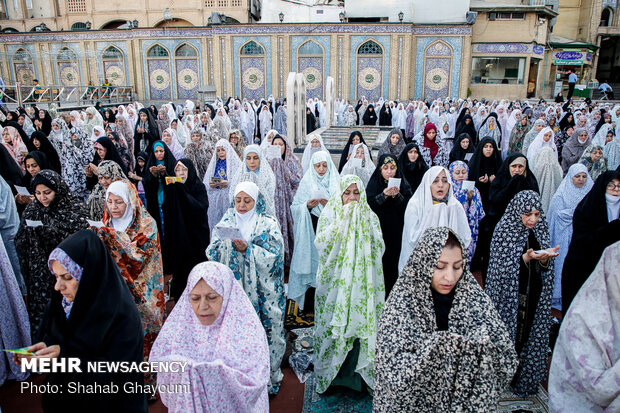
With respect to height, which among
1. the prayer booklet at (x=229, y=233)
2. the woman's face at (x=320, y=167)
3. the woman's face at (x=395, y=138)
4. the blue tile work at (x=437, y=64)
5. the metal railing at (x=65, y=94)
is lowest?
the prayer booklet at (x=229, y=233)

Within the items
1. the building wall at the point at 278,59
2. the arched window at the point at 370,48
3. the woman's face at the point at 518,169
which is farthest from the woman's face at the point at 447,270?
the arched window at the point at 370,48

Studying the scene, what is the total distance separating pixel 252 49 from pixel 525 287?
19346mm

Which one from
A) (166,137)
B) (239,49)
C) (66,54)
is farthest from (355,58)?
(166,137)

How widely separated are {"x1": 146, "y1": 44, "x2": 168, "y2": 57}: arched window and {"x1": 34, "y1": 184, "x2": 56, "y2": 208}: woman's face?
64.8 feet

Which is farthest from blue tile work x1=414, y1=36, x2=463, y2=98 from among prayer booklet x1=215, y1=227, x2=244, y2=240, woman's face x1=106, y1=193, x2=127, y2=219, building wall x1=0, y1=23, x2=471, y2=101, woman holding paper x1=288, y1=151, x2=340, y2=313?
prayer booklet x1=215, y1=227, x2=244, y2=240

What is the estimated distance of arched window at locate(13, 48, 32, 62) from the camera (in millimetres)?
22203

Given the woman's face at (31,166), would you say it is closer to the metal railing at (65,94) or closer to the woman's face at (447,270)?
the woman's face at (447,270)

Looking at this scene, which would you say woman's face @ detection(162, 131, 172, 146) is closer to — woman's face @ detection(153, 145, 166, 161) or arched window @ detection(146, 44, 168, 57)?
woman's face @ detection(153, 145, 166, 161)

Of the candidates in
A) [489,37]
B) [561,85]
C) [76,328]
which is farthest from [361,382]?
[561,85]

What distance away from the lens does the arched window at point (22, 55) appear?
874 inches

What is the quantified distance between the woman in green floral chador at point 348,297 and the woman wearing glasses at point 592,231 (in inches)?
62.9

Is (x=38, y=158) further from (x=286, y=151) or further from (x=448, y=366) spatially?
(x=448, y=366)

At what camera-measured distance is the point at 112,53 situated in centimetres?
2139

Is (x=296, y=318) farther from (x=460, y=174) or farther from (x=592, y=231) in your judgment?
(x=592, y=231)
